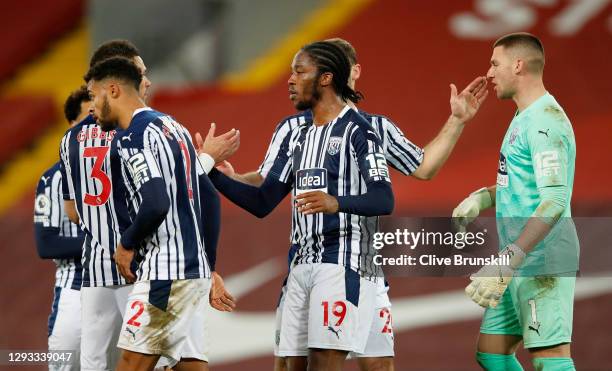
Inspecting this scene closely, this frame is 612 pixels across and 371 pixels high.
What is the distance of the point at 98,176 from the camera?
504 centimetres

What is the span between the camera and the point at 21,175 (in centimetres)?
1116

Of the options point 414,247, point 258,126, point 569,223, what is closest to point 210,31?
point 258,126

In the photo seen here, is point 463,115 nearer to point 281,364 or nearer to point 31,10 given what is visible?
point 281,364

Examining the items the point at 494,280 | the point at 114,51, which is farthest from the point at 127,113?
the point at 494,280

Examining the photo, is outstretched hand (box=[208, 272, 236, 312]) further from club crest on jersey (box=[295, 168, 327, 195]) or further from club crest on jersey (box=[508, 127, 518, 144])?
club crest on jersey (box=[508, 127, 518, 144])

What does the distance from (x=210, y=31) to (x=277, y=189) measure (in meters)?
6.27

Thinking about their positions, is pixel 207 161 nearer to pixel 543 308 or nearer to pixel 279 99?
pixel 543 308

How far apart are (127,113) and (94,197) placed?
20.7 inches

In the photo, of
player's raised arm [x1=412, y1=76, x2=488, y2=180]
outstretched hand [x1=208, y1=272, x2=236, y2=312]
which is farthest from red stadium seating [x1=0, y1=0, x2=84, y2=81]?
outstretched hand [x1=208, y1=272, x2=236, y2=312]

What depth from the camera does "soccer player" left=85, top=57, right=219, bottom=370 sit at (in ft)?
14.8

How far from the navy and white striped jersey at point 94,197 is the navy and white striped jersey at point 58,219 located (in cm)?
68

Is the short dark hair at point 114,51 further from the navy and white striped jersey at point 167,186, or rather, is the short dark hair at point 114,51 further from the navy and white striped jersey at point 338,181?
the navy and white striped jersey at point 338,181

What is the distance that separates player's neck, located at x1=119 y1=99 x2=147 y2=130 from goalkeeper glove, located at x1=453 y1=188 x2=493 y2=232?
65.1 inches

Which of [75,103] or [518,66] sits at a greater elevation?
[75,103]
